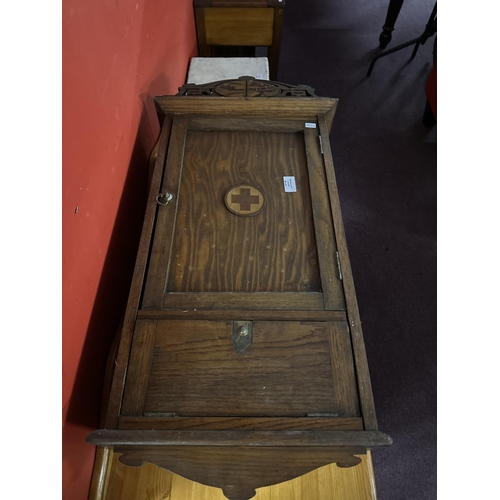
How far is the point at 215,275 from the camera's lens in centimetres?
85

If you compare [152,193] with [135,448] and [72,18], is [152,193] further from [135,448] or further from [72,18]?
[135,448]

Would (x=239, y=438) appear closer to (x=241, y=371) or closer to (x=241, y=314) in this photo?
(x=241, y=371)

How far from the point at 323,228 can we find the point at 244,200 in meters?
0.21

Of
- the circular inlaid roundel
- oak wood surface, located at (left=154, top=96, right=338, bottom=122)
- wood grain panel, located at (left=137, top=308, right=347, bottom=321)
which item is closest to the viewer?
wood grain panel, located at (left=137, top=308, right=347, bottom=321)

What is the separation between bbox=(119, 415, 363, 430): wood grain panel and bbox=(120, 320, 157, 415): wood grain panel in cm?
2

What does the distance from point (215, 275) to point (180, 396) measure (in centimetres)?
26

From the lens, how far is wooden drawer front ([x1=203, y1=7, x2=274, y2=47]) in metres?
1.77

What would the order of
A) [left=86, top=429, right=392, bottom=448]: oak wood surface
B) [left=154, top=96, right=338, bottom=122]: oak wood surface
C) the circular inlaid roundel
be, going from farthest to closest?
[left=154, top=96, right=338, bottom=122]: oak wood surface, the circular inlaid roundel, [left=86, top=429, right=392, bottom=448]: oak wood surface

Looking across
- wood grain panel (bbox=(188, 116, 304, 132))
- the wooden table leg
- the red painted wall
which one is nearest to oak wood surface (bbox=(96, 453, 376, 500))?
the red painted wall

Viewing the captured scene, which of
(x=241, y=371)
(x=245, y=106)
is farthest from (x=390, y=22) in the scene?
(x=241, y=371)

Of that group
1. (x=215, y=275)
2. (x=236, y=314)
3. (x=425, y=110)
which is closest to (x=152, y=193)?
(x=215, y=275)

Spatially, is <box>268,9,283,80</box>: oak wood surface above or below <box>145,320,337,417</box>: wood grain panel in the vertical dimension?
above

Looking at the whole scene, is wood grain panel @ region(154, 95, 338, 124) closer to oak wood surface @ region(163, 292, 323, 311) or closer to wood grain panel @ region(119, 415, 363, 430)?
oak wood surface @ region(163, 292, 323, 311)

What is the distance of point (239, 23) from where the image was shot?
1.80 m
